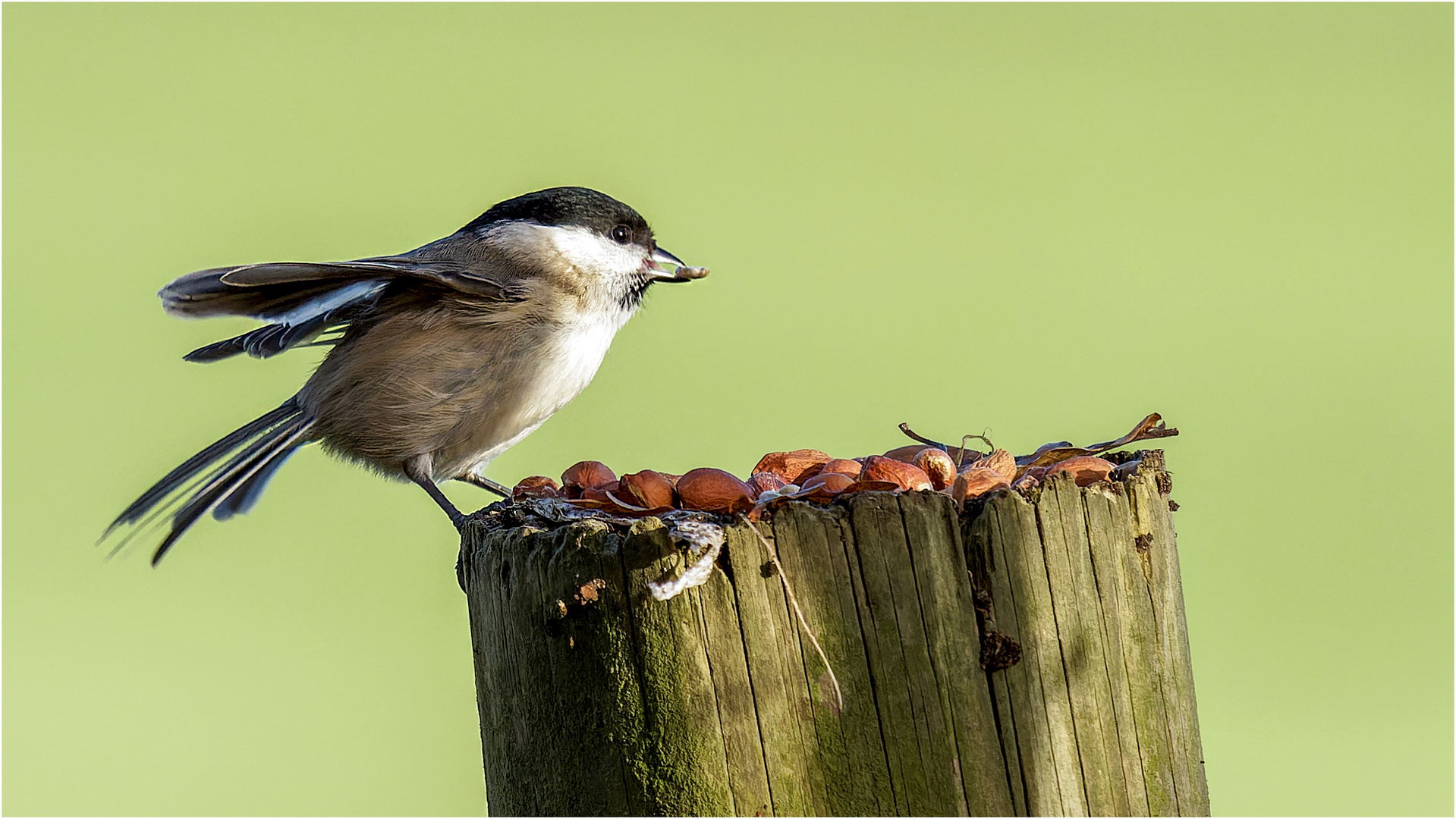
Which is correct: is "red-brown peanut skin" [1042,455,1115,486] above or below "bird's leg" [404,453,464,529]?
below

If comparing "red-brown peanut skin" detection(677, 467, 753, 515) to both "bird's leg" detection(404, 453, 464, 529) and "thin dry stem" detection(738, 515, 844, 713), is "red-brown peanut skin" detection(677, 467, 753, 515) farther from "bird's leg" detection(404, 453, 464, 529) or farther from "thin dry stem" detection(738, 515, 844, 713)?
"bird's leg" detection(404, 453, 464, 529)

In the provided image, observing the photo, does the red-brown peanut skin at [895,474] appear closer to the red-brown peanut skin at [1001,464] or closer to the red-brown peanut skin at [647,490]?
the red-brown peanut skin at [1001,464]

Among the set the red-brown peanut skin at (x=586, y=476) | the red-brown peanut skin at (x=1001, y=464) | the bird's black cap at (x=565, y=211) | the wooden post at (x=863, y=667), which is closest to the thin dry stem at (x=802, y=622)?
the wooden post at (x=863, y=667)

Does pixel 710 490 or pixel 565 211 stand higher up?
pixel 565 211

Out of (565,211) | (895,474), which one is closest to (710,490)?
(895,474)

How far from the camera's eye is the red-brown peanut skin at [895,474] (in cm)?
197

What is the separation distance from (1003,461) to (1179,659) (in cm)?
46

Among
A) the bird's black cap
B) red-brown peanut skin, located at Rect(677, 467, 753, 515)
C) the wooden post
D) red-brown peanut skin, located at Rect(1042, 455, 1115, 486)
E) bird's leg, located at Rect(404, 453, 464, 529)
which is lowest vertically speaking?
the wooden post

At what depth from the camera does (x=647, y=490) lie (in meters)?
2.09

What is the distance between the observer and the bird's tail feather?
282cm

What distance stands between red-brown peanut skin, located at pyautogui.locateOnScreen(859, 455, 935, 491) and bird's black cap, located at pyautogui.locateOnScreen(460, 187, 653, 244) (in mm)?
1477

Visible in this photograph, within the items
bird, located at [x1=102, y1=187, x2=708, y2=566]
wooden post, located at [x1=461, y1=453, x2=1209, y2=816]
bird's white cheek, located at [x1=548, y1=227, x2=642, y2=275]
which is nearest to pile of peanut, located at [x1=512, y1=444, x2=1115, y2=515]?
wooden post, located at [x1=461, y1=453, x2=1209, y2=816]

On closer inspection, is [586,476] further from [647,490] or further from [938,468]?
[938,468]

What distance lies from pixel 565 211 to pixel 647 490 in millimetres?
1332
